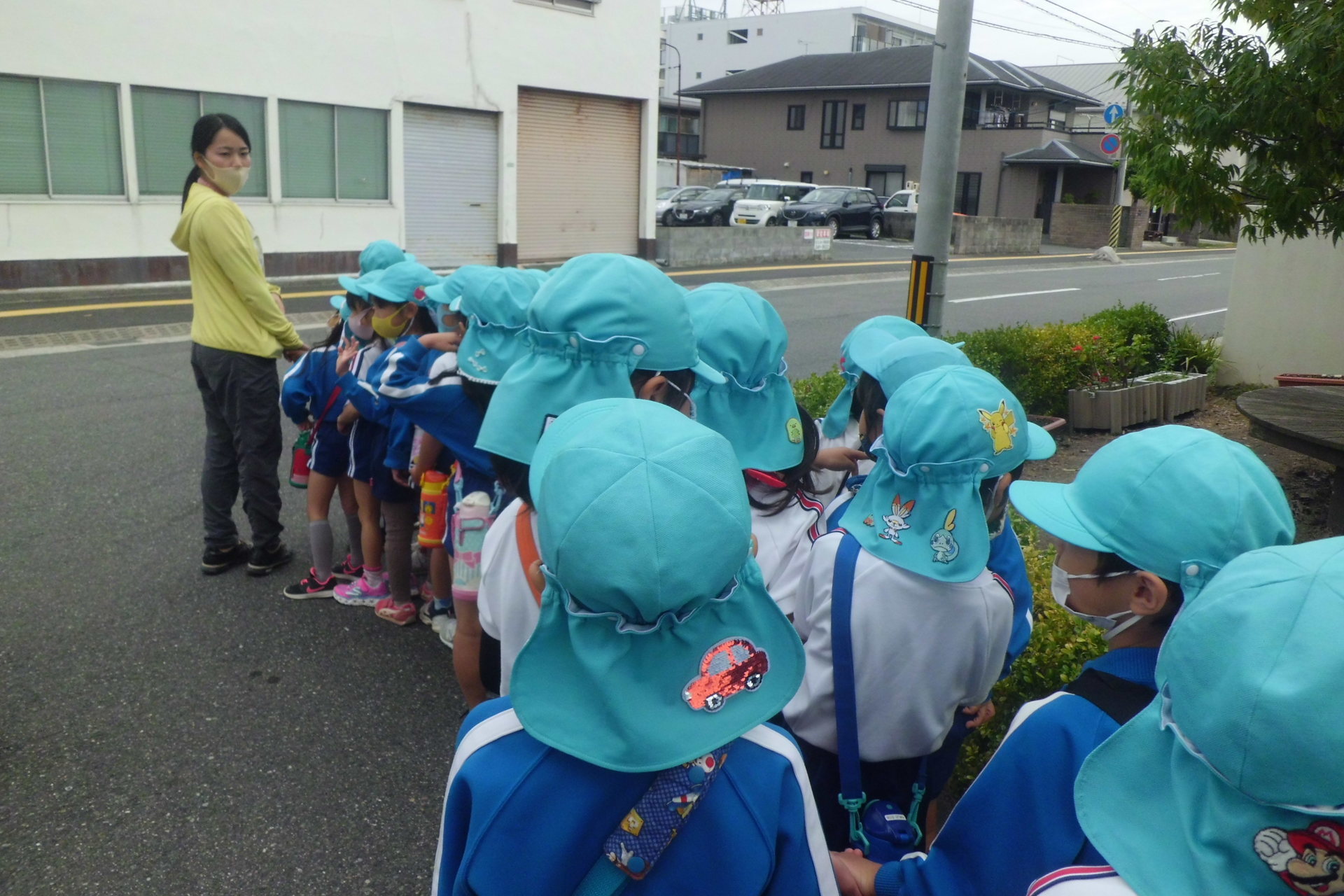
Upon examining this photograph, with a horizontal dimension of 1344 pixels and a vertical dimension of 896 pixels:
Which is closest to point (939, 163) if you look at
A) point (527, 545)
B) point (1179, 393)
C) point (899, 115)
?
point (1179, 393)

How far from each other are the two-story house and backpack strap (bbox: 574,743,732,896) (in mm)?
40942

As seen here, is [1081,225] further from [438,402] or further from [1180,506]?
[1180,506]

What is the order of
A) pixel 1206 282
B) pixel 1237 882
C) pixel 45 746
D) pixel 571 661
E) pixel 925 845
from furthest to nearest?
pixel 1206 282 < pixel 45 746 < pixel 925 845 < pixel 571 661 < pixel 1237 882

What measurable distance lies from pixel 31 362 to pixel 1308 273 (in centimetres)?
1153

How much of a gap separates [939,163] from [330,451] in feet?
11.7

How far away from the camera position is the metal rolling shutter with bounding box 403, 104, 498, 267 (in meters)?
19.1

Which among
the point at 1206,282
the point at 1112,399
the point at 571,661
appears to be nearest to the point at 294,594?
the point at 571,661

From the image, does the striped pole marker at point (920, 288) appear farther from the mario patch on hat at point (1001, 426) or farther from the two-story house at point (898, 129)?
the two-story house at point (898, 129)

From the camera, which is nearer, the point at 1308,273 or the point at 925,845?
the point at 925,845

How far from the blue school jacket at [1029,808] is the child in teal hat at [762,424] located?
92cm

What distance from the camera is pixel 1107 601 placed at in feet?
5.82

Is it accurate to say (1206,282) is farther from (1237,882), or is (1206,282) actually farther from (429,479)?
(1237,882)

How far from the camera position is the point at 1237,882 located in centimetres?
112

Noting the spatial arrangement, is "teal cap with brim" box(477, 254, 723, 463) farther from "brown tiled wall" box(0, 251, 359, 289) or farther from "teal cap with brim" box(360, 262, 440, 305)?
"brown tiled wall" box(0, 251, 359, 289)
